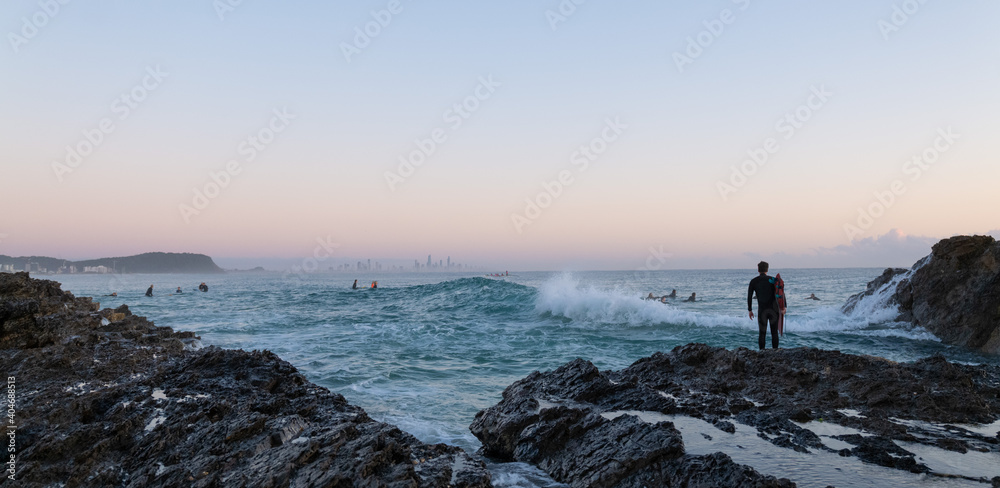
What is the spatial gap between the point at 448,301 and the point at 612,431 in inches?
969

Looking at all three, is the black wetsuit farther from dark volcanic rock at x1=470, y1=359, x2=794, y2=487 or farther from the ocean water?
dark volcanic rock at x1=470, y1=359, x2=794, y2=487

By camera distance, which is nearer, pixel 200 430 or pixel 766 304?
pixel 200 430

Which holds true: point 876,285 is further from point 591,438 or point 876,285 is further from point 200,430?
point 200,430

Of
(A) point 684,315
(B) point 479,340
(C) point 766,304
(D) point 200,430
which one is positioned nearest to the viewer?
(D) point 200,430

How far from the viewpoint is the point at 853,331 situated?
1466 cm

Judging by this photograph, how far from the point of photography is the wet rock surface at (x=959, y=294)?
1146 cm

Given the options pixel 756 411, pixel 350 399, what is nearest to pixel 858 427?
pixel 756 411

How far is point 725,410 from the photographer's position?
17.9 ft

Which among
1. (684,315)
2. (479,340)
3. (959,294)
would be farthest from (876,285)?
(479,340)

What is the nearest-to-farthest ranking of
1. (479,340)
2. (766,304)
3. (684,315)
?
(766,304) < (479,340) < (684,315)

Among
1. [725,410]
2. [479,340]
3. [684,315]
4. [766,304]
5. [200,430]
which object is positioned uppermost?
[766,304]

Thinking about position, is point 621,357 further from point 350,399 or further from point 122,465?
point 122,465

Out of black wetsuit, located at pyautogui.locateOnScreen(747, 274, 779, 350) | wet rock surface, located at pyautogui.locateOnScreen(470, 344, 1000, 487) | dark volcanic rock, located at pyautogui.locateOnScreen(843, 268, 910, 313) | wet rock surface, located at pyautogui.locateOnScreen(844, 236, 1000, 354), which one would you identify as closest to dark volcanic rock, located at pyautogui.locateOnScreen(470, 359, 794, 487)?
wet rock surface, located at pyautogui.locateOnScreen(470, 344, 1000, 487)

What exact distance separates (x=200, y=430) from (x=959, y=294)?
16120mm
